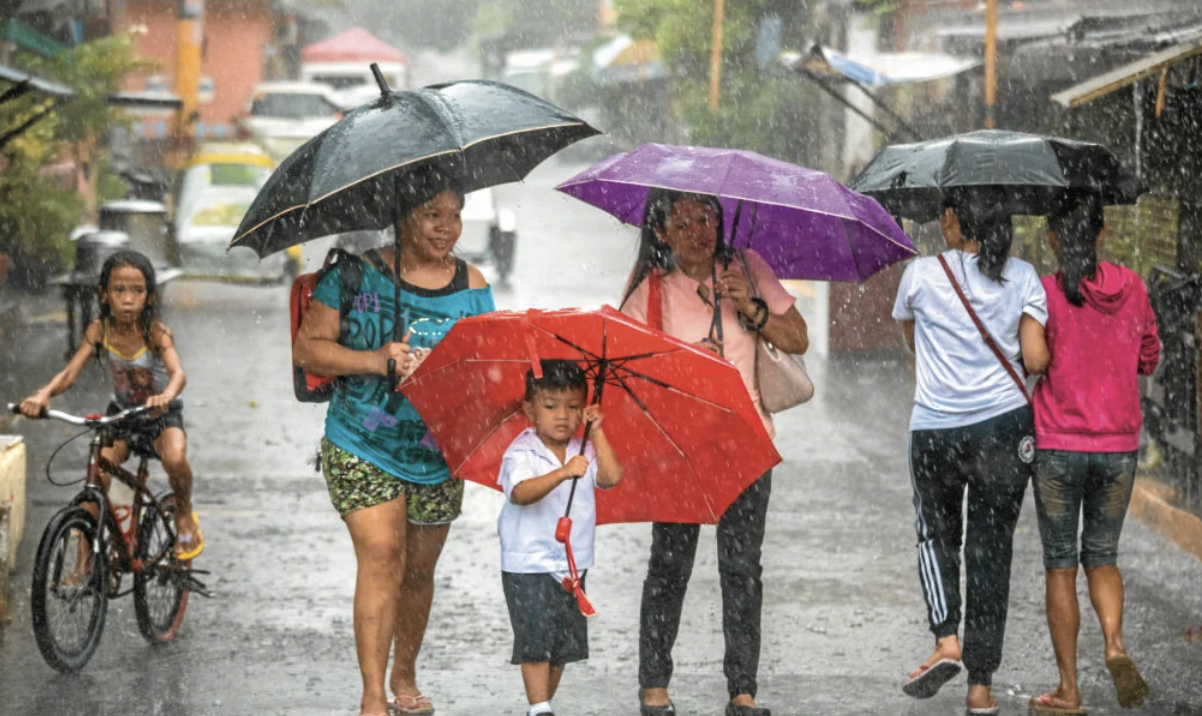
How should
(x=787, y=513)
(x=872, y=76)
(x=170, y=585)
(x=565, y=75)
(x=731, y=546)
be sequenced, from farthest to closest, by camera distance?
(x=565, y=75), (x=872, y=76), (x=787, y=513), (x=170, y=585), (x=731, y=546)

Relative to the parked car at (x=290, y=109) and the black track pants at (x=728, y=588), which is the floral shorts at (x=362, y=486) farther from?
the parked car at (x=290, y=109)

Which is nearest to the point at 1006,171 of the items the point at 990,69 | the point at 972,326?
the point at 972,326

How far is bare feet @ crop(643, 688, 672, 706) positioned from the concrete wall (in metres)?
2.99

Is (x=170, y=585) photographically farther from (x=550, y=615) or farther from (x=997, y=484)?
(x=997, y=484)

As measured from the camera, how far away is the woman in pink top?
546cm

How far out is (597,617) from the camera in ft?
23.9

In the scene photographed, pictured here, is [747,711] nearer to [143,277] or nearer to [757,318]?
[757,318]

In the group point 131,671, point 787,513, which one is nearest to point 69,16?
point 787,513

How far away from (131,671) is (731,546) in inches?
96.3

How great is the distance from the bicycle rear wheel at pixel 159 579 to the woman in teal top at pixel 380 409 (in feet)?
5.61

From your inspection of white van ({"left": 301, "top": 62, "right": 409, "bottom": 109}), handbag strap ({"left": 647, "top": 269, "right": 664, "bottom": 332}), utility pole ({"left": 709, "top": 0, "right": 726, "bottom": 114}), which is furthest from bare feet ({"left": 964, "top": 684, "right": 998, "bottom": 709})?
white van ({"left": 301, "top": 62, "right": 409, "bottom": 109})

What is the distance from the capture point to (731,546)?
5.54m

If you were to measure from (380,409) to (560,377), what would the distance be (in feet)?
2.15

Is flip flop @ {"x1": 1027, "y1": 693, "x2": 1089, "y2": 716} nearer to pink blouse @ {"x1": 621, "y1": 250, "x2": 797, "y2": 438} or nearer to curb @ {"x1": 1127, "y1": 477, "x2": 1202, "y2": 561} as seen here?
pink blouse @ {"x1": 621, "y1": 250, "x2": 797, "y2": 438}
